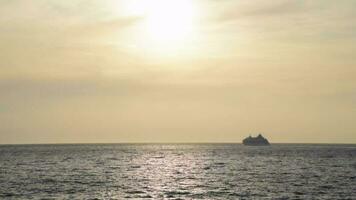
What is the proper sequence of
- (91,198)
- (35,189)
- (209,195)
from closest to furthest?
(91,198) < (209,195) < (35,189)

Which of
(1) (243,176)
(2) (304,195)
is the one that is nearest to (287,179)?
(1) (243,176)

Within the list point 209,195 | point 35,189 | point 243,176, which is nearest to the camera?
point 209,195

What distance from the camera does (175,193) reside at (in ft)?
229

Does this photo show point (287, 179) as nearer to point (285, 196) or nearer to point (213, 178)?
point (213, 178)

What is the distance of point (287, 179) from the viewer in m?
90.3

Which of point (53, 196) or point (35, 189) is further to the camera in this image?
point (35, 189)

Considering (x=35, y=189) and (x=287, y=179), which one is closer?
(x=35, y=189)

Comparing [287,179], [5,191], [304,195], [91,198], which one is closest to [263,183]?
[287,179]

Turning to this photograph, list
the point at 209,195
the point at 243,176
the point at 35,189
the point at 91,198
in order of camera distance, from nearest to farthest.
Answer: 1. the point at 91,198
2. the point at 209,195
3. the point at 35,189
4. the point at 243,176

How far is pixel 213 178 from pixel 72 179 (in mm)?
24199

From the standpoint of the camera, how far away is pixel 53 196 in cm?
6469

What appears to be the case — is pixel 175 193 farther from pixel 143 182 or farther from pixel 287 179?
pixel 287 179

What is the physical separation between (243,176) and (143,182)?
19841mm

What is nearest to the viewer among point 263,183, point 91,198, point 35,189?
point 91,198
